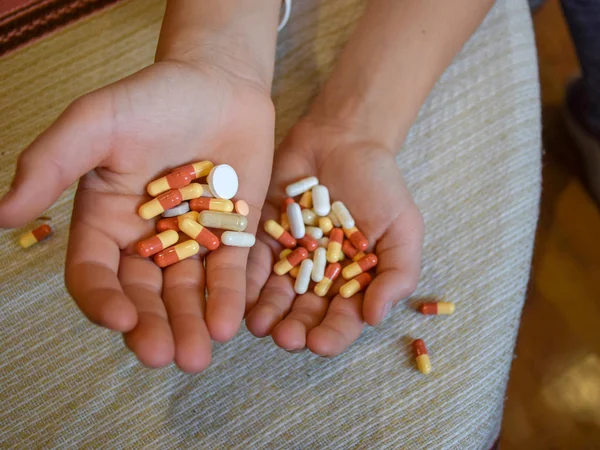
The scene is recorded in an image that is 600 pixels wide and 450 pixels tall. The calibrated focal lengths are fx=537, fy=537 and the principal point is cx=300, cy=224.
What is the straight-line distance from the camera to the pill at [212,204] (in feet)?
3.46

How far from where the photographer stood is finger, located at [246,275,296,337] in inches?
39.0

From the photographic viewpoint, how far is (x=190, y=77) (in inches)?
39.9

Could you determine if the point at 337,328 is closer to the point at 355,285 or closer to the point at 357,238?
the point at 355,285

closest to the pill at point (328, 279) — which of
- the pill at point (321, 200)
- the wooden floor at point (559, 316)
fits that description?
the pill at point (321, 200)

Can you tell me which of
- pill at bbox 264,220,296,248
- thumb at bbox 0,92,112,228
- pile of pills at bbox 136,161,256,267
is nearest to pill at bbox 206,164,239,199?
pile of pills at bbox 136,161,256,267

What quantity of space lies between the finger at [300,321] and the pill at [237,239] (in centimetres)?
15

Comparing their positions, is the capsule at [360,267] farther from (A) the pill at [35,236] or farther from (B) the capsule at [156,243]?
(A) the pill at [35,236]

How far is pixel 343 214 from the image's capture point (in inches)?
46.2

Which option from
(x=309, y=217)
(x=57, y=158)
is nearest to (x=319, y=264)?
(x=309, y=217)

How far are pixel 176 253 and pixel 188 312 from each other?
0.13 m

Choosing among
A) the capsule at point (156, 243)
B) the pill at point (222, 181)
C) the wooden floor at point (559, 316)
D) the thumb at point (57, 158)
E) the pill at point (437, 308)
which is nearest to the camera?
the thumb at point (57, 158)

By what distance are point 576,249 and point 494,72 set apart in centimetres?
98

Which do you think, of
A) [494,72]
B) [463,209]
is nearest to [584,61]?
[494,72]

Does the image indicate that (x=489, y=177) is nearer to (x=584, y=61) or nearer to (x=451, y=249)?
(x=451, y=249)
